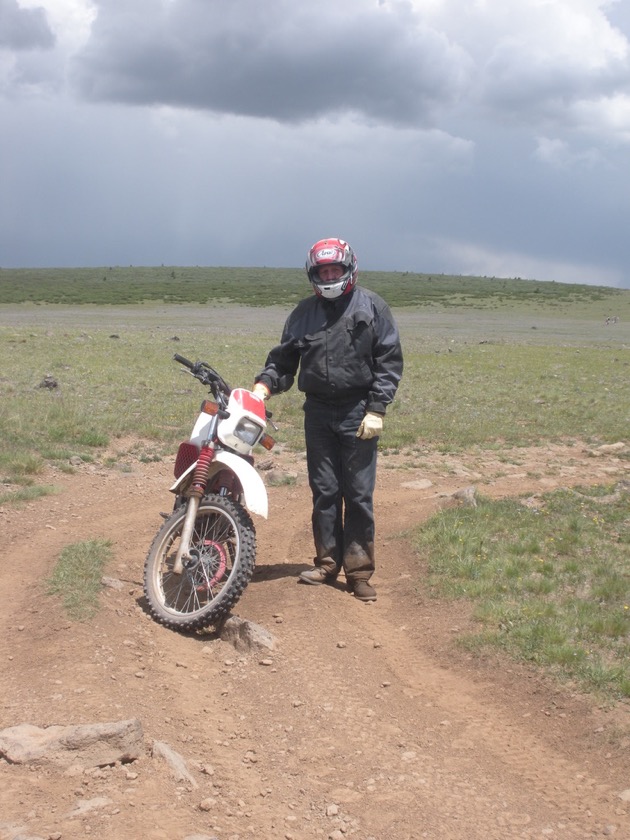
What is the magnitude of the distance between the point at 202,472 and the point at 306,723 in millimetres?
1838

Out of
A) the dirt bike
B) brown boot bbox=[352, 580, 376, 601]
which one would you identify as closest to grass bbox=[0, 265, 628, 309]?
brown boot bbox=[352, 580, 376, 601]

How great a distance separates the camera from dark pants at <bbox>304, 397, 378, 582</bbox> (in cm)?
659

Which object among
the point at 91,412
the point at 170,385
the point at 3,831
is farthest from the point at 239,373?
the point at 3,831

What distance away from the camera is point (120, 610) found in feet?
18.9

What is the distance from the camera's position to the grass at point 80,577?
220 inches

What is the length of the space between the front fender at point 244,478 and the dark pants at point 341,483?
0.84 meters

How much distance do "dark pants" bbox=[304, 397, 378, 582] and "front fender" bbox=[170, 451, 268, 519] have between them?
0.84 metres

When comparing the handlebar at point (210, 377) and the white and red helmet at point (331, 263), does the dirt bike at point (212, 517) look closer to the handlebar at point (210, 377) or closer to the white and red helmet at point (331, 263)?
the handlebar at point (210, 377)

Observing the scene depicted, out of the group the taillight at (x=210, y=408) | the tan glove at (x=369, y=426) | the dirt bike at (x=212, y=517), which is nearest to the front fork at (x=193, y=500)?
the dirt bike at (x=212, y=517)

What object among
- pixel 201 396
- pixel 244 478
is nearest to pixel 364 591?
pixel 244 478

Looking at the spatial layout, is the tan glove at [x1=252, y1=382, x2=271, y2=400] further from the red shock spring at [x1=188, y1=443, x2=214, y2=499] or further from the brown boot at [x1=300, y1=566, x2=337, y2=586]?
the brown boot at [x1=300, y1=566, x2=337, y2=586]

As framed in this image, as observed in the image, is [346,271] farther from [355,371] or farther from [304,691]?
[304,691]

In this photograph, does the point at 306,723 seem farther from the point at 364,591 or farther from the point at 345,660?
the point at 364,591

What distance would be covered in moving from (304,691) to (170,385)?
1300 cm
